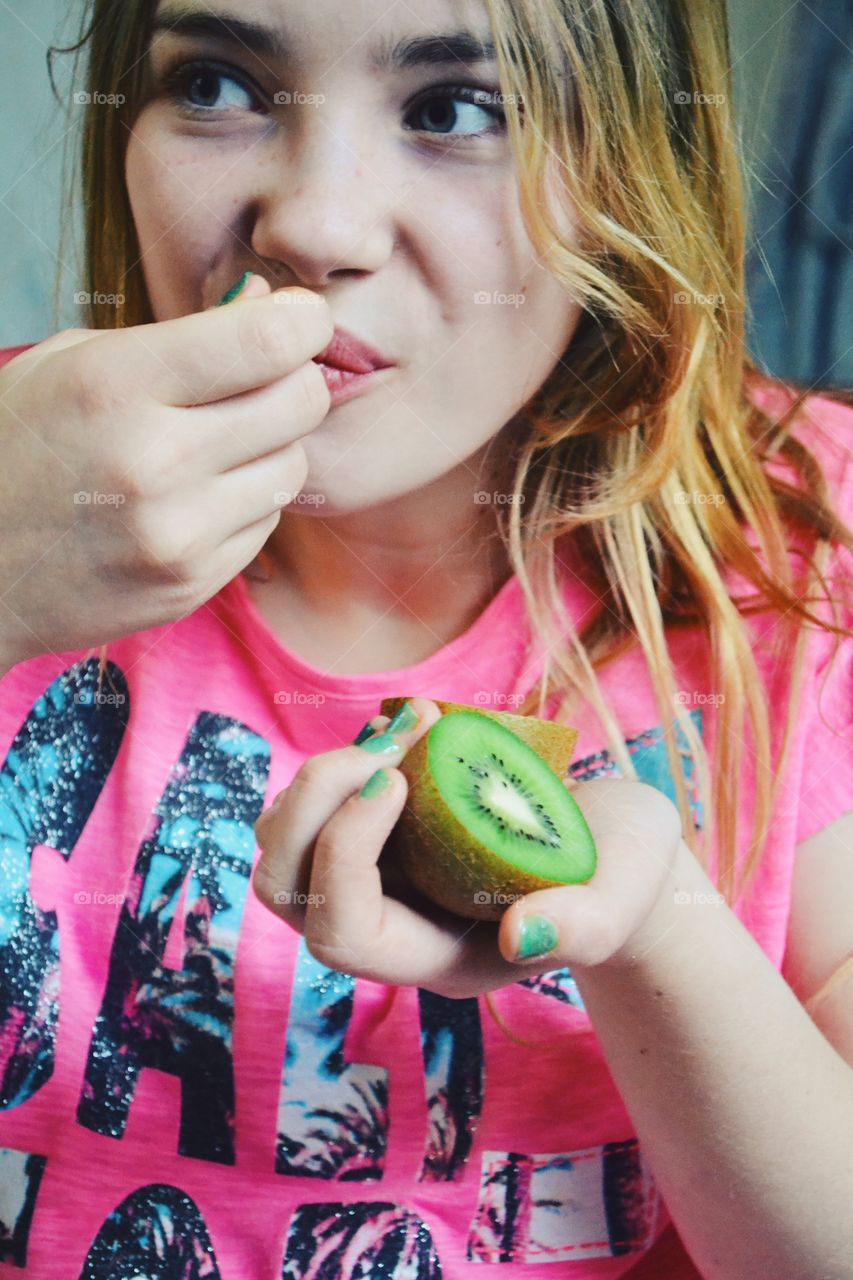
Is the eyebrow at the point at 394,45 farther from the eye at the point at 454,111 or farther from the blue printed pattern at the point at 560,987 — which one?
the blue printed pattern at the point at 560,987

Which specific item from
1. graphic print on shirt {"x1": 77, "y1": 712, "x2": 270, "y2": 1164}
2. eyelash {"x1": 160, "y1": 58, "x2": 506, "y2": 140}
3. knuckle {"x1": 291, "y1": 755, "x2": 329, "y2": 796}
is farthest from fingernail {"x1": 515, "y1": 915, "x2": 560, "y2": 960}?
eyelash {"x1": 160, "y1": 58, "x2": 506, "y2": 140}

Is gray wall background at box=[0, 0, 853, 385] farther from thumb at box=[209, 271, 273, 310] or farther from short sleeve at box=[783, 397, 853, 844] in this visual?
thumb at box=[209, 271, 273, 310]

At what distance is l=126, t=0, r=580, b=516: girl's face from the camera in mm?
773

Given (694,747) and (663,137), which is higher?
(663,137)

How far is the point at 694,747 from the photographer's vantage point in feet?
3.26

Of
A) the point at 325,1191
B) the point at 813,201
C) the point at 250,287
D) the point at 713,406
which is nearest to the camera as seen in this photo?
the point at 250,287

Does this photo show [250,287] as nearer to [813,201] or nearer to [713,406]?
[713,406]

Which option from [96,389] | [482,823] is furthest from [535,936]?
[96,389]

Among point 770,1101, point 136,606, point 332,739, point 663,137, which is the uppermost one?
point 663,137

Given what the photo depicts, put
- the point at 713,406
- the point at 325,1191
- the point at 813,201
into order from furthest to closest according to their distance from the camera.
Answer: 1. the point at 813,201
2. the point at 713,406
3. the point at 325,1191

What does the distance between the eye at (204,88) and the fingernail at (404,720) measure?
435 mm

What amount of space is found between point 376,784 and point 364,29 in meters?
0.47

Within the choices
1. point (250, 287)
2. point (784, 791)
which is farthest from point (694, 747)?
point (250, 287)

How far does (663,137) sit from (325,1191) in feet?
2.75
